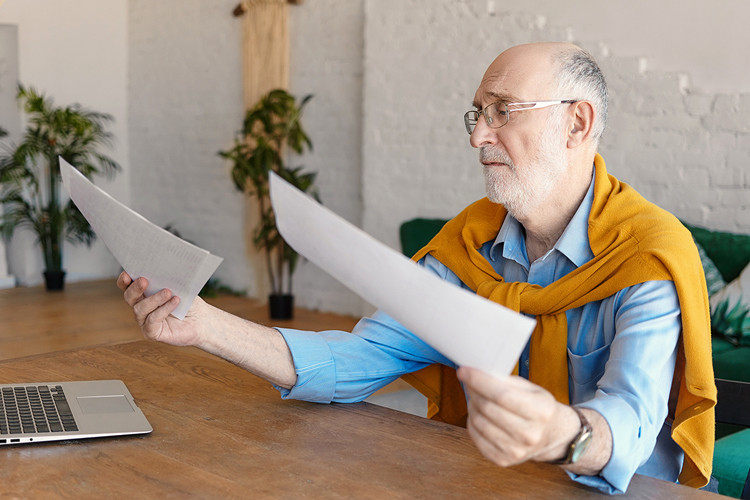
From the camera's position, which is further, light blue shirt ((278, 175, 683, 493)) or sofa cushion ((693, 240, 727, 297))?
sofa cushion ((693, 240, 727, 297))

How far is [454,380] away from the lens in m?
1.47

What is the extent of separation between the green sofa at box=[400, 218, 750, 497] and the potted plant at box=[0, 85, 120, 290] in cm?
495

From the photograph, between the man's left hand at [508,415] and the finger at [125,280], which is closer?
the man's left hand at [508,415]

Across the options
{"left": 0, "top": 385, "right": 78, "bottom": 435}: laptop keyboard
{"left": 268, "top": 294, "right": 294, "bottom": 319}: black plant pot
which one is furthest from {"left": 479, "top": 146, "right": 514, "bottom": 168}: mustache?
{"left": 268, "top": 294, "right": 294, "bottom": 319}: black plant pot

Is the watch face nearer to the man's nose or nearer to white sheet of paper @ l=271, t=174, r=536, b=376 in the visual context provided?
white sheet of paper @ l=271, t=174, r=536, b=376

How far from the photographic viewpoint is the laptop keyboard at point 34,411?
1.02m

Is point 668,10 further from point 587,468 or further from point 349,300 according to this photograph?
point 587,468

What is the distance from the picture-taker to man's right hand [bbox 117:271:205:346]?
109cm

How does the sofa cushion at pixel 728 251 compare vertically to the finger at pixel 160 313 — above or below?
below

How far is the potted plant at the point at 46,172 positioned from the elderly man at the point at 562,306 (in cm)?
537

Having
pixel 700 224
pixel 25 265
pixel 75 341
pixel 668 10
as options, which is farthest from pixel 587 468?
pixel 25 265

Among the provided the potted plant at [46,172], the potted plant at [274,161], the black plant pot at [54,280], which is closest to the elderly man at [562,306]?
the potted plant at [274,161]

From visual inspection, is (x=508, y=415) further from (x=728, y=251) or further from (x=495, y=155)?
(x=728, y=251)

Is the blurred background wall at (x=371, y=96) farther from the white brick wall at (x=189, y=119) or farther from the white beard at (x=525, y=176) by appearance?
the white beard at (x=525, y=176)
